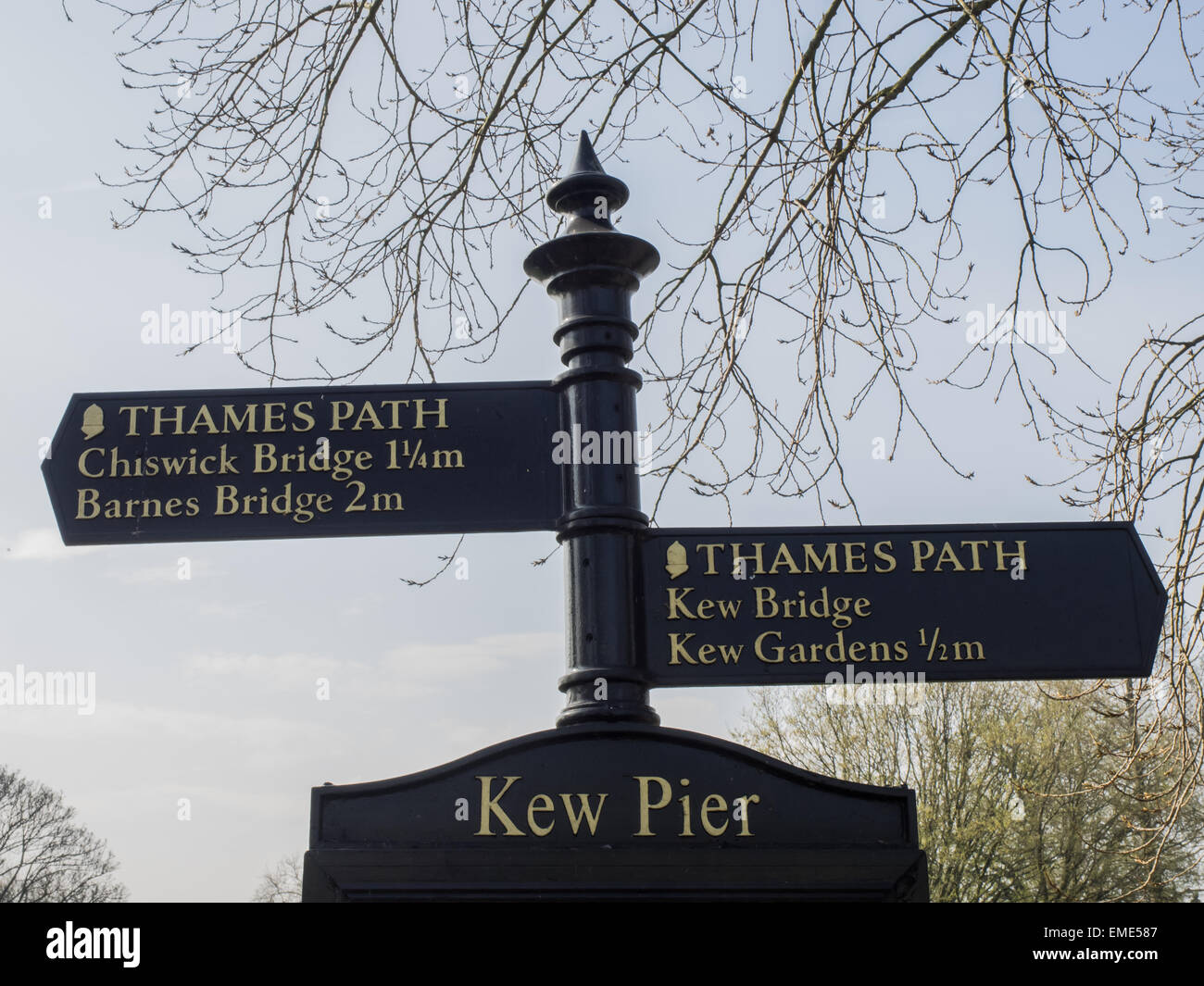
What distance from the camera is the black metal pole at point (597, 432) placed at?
251cm

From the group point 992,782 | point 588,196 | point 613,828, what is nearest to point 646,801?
point 613,828

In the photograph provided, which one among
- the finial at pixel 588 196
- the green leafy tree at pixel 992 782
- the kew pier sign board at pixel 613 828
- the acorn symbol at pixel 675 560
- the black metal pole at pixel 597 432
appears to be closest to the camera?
the kew pier sign board at pixel 613 828

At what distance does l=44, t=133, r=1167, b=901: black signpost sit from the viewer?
237 centimetres

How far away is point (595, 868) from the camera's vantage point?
225cm

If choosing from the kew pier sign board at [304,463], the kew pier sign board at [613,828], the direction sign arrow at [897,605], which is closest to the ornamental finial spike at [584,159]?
the kew pier sign board at [304,463]

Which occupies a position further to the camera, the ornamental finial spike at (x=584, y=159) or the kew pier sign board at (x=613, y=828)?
the ornamental finial spike at (x=584, y=159)

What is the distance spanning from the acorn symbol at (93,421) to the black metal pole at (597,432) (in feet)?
3.39

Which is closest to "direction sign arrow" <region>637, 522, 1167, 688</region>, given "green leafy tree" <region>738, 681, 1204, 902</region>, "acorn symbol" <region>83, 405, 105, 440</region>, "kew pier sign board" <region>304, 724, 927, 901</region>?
"kew pier sign board" <region>304, 724, 927, 901</region>

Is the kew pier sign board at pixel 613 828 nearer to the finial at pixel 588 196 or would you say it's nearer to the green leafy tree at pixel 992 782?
the finial at pixel 588 196

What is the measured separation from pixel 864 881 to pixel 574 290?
4.72 feet

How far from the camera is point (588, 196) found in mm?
2869

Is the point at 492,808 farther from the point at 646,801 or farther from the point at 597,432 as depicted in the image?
the point at 597,432
